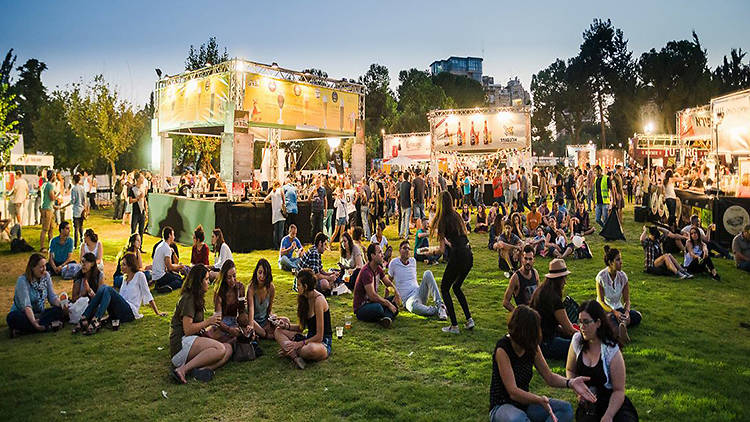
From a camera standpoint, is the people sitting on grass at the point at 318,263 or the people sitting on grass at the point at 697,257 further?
the people sitting on grass at the point at 697,257

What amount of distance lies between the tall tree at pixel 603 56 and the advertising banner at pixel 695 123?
32720mm

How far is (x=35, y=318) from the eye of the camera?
6.64 metres

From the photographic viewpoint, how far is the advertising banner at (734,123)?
52.0 ft

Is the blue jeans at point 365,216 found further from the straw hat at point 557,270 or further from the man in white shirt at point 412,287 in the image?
the straw hat at point 557,270

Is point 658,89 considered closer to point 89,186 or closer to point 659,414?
point 89,186

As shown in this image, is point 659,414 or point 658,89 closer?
point 659,414

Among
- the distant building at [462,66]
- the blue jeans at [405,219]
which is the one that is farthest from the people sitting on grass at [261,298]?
the distant building at [462,66]

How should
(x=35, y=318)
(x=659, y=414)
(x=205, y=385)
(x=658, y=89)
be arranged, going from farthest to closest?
(x=658, y=89) → (x=35, y=318) → (x=205, y=385) → (x=659, y=414)

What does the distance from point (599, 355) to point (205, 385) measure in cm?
350

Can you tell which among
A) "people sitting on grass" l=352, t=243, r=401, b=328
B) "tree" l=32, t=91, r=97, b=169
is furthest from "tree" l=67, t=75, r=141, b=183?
"people sitting on grass" l=352, t=243, r=401, b=328

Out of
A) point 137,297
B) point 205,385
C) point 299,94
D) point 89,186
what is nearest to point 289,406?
point 205,385

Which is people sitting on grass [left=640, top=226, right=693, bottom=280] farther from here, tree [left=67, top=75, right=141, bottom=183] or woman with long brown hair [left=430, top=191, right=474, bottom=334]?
tree [left=67, top=75, right=141, bottom=183]

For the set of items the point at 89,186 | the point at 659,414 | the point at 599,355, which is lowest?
the point at 659,414

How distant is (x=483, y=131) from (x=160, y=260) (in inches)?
707
